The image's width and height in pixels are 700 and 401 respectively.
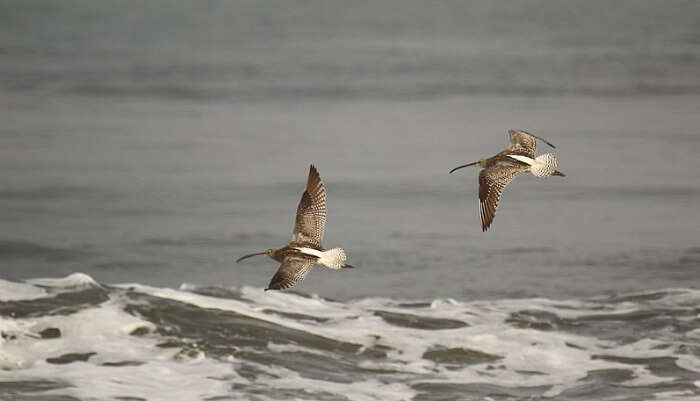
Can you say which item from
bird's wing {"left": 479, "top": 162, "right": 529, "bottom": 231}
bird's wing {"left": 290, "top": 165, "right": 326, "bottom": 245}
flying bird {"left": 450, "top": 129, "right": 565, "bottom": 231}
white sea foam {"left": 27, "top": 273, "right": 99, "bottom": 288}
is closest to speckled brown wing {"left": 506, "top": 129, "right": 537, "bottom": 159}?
flying bird {"left": 450, "top": 129, "right": 565, "bottom": 231}

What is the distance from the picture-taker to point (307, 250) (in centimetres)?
711

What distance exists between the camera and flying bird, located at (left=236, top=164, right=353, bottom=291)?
22.3 feet

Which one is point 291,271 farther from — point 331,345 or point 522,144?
point 331,345

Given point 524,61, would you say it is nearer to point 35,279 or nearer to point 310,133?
point 310,133

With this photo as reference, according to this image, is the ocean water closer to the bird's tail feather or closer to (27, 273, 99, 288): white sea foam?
(27, 273, 99, 288): white sea foam

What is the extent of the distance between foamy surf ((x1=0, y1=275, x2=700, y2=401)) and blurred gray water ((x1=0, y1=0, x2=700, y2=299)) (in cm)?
31

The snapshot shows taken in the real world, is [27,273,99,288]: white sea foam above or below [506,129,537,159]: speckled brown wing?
below

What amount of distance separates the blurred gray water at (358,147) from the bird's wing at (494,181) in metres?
3.70

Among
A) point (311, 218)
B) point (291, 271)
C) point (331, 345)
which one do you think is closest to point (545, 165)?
point (311, 218)

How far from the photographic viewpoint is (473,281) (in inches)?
463

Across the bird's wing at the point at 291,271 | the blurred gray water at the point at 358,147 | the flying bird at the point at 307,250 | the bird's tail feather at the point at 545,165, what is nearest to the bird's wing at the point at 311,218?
the flying bird at the point at 307,250

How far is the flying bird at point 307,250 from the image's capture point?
6.79m

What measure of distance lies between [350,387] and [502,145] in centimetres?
631

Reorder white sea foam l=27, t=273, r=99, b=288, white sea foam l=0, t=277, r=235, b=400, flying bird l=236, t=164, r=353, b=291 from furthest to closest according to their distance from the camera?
1. white sea foam l=27, t=273, r=99, b=288
2. white sea foam l=0, t=277, r=235, b=400
3. flying bird l=236, t=164, r=353, b=291
